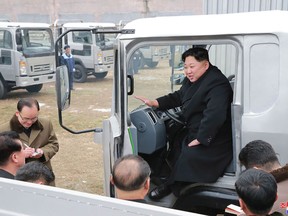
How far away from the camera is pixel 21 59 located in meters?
12.1

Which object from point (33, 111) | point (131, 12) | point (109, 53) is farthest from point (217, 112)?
point (131, 12)

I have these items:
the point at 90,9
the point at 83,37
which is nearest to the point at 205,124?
the point at 83,37

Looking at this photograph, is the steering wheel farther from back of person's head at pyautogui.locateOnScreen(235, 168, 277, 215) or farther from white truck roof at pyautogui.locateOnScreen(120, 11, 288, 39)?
back of person's head at pyautogui.locateOnScreen(235, 168, 277, 215)

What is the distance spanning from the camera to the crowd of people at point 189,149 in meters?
2.35

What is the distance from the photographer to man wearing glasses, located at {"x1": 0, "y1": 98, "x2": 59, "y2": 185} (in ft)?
11.3

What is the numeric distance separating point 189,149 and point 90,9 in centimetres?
2971

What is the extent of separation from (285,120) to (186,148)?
0.82 m

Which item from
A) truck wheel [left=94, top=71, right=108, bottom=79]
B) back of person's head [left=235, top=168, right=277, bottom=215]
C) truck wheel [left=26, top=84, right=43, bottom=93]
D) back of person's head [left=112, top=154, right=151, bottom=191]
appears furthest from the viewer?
truck wheel [left=94, top=71, right=108, bottom=79]

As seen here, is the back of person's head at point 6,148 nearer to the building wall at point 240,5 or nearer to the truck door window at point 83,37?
the building wall at point 240,5

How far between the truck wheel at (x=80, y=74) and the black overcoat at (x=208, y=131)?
41.5 ft

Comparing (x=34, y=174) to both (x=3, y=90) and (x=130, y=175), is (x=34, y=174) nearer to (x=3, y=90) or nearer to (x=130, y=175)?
(x=130, y=175)

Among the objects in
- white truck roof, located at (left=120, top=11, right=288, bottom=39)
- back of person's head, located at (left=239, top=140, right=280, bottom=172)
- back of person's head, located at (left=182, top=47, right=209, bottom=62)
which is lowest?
back of person's head, located at (left=239, top=140, right=280, bottom=172)

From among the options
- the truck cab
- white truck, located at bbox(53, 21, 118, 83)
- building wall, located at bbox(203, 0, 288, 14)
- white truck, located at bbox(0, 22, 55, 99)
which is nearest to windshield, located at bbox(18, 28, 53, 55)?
white truck, located at bbox(0, 22, 55, 99)

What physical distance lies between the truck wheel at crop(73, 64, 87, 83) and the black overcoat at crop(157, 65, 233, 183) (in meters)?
12.7
